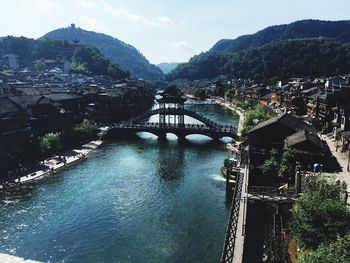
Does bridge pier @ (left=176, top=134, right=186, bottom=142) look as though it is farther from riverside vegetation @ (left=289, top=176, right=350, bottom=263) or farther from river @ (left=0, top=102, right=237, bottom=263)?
riverside vegetation @ (left=289, top=176, right=350, bottom=263)

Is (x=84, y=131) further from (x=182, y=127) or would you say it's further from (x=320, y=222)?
(x=320, y=222)

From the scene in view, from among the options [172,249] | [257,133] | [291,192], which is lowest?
[172,249]

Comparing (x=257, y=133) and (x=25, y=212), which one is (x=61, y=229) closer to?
(x=25, y=212)

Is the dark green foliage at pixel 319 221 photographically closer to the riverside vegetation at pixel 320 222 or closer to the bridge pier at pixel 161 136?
the riverside vegetation at pixel 320 222

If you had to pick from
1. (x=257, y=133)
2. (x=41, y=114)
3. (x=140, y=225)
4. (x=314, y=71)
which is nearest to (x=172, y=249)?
(x=140, y=225)

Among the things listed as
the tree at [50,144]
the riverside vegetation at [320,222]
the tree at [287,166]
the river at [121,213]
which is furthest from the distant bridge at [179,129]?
the riverside vegetation at [320,222]

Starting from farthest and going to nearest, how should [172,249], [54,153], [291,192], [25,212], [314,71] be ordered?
1. [314,71]
2. [54,153]
3. [25,212]
4. [291,192]
5. [172,249]

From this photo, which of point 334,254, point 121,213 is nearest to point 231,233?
point 334,254
